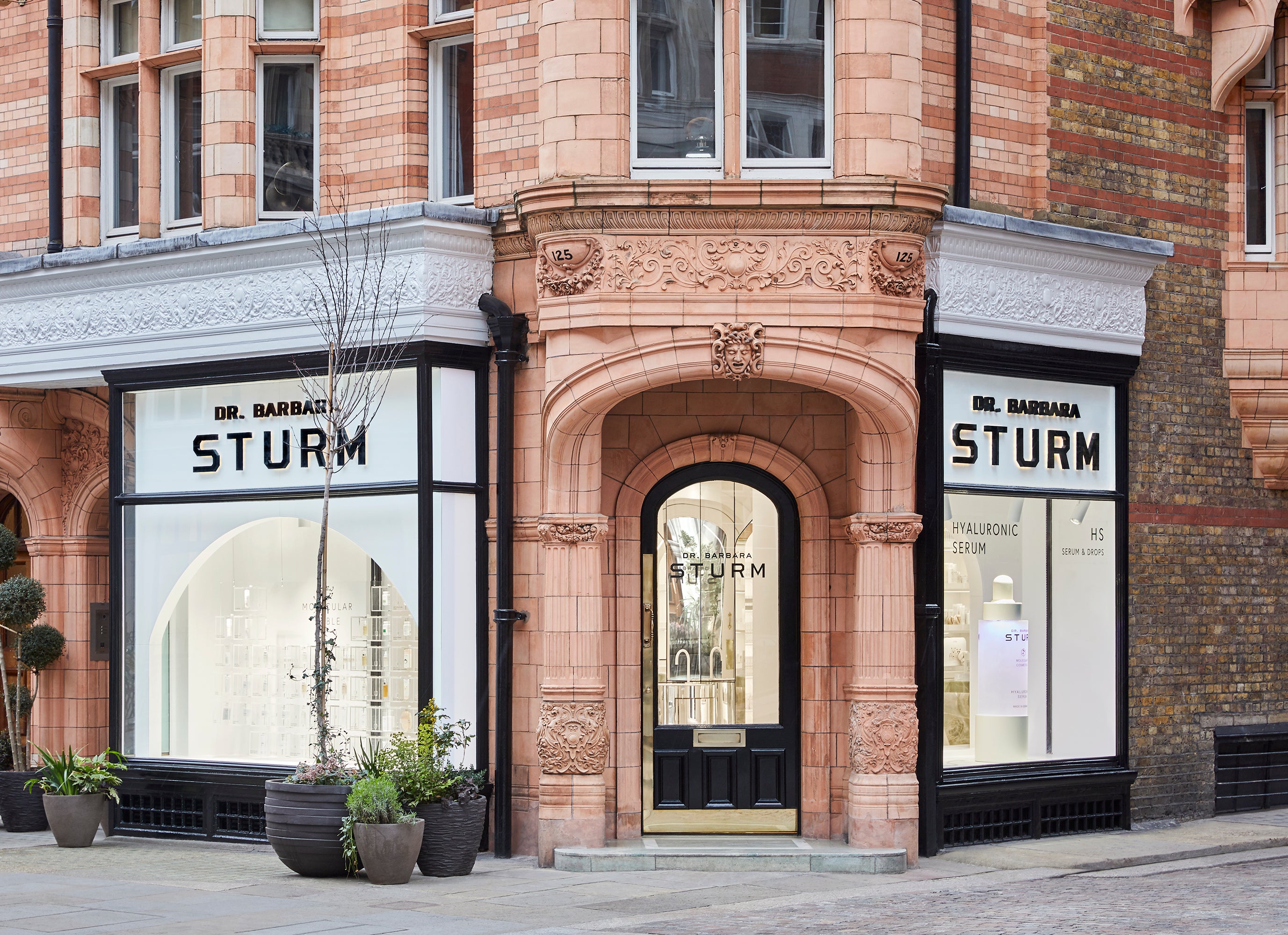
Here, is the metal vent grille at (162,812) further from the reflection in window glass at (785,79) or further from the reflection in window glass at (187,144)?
the reflection in window glass at (785,79)

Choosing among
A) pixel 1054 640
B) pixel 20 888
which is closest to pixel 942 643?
pixel 1054 640

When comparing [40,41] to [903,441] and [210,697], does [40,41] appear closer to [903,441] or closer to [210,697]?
[210,697]

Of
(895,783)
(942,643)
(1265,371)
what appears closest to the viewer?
(895,783)

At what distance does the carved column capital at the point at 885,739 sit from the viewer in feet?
46.4

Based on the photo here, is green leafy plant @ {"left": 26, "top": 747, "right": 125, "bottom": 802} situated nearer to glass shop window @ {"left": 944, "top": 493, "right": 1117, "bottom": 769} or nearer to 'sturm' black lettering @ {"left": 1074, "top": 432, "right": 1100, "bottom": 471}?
glass shop window @ {"left": 944, "top": 493, "right": 1117, "bottom": 769}

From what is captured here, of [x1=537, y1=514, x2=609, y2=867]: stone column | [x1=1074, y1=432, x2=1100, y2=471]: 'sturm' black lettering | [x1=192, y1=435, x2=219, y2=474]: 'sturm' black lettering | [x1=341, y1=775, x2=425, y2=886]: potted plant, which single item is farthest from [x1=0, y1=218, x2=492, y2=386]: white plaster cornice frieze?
[x1=1074, y1=432, x2=1100, y2=471]: 'sturm' black lettering

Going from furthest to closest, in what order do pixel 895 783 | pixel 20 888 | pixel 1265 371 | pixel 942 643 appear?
pixel 1265 371 → pixel 942 643 → pixel 895 783 → pixel 20 888

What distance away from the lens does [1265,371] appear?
56.9 feet

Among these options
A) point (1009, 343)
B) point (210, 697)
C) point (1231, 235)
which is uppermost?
point (1231, 235)

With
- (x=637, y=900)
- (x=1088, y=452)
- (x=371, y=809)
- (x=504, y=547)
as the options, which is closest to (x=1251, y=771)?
(x=1088, y=452)

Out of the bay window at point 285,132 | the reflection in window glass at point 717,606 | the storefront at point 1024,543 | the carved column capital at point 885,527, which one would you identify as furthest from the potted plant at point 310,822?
the bay window at point 285,132

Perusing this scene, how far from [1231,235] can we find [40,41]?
11864 mm

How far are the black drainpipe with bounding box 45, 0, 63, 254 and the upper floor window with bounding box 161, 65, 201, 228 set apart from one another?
3.98 feet

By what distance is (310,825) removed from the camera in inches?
525
